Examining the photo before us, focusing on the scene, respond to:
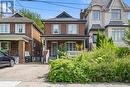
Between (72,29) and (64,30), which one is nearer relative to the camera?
(72,29)

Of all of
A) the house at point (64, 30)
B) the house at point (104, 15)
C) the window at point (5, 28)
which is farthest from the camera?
the house at point (104, 15)

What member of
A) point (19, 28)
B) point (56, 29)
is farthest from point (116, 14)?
point (19, 28)

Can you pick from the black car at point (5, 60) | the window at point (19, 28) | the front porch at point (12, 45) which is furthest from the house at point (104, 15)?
the black car at point (5, 60)

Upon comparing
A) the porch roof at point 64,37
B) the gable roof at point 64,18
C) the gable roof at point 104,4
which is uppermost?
the gable roof at point 104,4

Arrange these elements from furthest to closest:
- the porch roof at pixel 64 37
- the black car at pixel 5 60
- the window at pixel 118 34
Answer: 1. the window at pixel 118 34
2. the porch roof at pixel 64 37
3. the black car at pixel 5 60

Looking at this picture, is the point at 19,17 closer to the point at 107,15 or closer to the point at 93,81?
the point at 107,15

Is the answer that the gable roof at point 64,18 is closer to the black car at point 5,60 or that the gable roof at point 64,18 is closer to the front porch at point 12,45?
the front porch at point 12,45

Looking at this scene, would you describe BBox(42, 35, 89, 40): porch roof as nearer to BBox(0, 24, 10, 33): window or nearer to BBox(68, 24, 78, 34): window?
BBox(68, 24, 78, 34): window

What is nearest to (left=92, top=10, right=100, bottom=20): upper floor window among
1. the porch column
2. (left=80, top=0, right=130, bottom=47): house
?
(left=80, top=0, right=130, bottom=47): house

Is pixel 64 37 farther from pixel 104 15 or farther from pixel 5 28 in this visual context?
pixel 5 28

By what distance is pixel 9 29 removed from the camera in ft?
129

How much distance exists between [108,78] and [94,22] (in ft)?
87.0

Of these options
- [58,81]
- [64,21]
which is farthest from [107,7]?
[58,81]

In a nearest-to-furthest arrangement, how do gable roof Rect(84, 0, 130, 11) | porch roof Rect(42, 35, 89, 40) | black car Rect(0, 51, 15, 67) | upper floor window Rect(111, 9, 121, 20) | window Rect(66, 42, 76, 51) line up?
black car Rect(0, 51, 15, 67), porch roof Rect(42, 35, 89, 40), window Rect(66, 42, 76, 51), upper floor window Rect(111, 9, 121, 20), gable roof Rect(84, 0, 130, 11)
